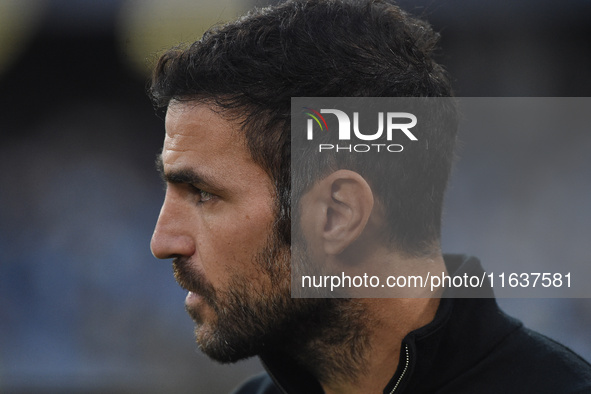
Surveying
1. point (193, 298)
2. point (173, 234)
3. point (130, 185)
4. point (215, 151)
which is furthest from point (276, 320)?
point (130, 185)

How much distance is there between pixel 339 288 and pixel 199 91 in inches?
24.1

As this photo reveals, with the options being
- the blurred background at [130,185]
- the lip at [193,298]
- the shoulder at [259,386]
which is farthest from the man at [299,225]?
the blurred background at [130,185]

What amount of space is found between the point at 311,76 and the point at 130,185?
5459mm

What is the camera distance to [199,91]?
5.44ft

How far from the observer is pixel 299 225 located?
1.60 m

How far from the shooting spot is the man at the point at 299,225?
1593mm

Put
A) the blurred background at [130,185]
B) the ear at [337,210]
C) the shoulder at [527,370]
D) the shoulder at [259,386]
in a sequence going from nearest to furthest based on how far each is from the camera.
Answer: the shoulder at [527,370]
the ear at [337,210]
the shoulder at [259,386]
the blurred background at [130,185]

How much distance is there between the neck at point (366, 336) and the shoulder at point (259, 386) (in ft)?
1.42

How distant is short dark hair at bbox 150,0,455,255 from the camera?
161 centimetres

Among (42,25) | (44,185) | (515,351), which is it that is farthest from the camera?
(44,185)

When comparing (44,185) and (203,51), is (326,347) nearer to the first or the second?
(203,51)

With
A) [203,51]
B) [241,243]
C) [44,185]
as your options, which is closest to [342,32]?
[203,51]

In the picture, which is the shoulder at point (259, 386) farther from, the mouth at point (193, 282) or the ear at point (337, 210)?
the ear at point (337, 210)

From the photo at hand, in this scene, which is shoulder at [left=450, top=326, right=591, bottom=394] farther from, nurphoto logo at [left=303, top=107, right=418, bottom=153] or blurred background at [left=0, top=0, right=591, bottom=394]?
blurred background at [left=0, top=0, right=591, bottom=394]
